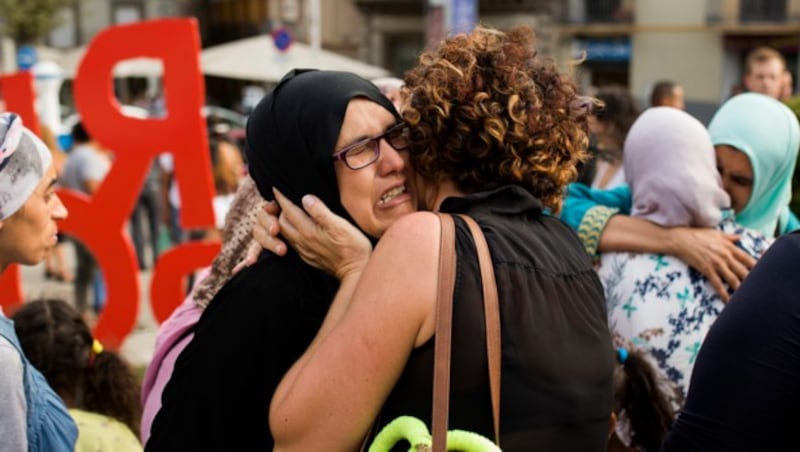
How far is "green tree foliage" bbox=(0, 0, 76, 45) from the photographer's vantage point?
80.7 feet

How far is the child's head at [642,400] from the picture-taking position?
238 centimetres

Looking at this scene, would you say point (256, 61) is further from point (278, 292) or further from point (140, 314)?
point (278, 292)

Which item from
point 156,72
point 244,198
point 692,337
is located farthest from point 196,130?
point 156,72

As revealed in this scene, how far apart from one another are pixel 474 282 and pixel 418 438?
0.26 metres

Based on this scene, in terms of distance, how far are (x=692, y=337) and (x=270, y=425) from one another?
1262 millimetres

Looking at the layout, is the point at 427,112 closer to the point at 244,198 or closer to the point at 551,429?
the point at 551,429

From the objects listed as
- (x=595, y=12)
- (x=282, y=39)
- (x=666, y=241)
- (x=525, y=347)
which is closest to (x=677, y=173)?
(x=666, y=241)

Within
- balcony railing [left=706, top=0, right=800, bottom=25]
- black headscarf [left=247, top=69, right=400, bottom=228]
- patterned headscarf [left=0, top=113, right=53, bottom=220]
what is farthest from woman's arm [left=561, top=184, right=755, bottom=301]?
balcony railing [left=706, top=0, right=800, bottom=25]

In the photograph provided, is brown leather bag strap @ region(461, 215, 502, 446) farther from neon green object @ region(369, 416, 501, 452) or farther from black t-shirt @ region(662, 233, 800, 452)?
black t-shirt @ region(662, 233, 800, 452)

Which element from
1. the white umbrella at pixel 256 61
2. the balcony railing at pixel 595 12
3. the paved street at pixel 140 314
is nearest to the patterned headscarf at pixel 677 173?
the paved street at pixel 140 314

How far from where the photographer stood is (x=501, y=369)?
1514 millimetres

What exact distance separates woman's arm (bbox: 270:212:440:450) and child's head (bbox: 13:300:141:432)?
58.8 inches

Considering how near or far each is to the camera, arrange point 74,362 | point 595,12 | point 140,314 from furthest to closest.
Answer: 1. point 595,12
2. point 140,314
3. point 74,362

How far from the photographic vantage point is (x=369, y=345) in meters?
1.48
